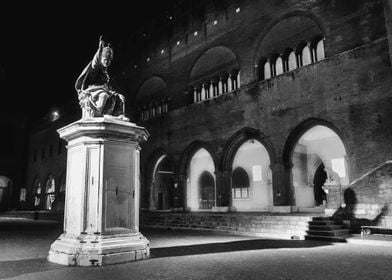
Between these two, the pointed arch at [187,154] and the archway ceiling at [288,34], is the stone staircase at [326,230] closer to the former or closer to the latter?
the archway ceiling at [288,34]

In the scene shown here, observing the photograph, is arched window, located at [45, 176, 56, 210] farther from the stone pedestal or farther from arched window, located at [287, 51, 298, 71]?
the stone pedestal

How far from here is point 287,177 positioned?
15.8 m

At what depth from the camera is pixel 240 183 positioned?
23.5 meters

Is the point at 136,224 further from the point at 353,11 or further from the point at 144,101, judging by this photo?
the point at 144,101

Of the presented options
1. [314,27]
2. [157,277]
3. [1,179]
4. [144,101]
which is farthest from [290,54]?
[1,179]

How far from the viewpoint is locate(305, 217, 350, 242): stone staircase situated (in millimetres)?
10087

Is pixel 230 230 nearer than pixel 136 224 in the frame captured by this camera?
No

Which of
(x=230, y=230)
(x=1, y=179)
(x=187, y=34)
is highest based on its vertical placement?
(x=187, y=34)

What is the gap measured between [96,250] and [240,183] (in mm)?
18691

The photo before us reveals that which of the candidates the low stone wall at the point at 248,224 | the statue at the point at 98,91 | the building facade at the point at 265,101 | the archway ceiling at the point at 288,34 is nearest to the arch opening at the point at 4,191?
the building facade at the point at 265,101

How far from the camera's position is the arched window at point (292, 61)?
53.7 ft

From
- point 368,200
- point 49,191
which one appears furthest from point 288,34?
point 49,191

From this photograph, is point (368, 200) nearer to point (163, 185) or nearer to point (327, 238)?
point (327, 238)

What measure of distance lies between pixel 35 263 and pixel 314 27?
1479 centimetres
